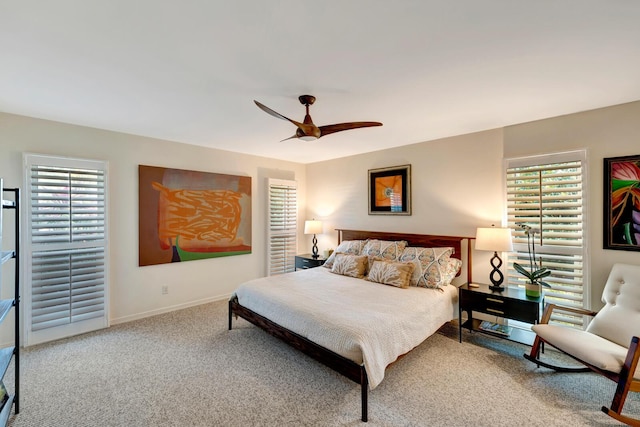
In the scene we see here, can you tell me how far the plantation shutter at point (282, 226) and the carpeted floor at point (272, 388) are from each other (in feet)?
7.10

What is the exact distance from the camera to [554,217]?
3.07m

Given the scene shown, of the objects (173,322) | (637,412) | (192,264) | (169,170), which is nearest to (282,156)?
(169,170)

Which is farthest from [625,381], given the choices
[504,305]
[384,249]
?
[384,249]

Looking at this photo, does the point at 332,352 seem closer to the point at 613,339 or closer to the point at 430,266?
the point at 430,266

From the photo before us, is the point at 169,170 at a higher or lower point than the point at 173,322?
higher

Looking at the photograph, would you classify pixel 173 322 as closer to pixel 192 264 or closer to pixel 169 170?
pixel 192 264

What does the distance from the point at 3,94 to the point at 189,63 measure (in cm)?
200

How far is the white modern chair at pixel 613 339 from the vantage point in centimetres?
197

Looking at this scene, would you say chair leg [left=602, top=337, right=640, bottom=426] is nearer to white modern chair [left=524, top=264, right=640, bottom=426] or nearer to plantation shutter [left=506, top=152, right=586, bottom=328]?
white modern chair [left=524, top=264, right=640, bottom=426]

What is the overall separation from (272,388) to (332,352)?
62cm

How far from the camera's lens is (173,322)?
3.76 meters

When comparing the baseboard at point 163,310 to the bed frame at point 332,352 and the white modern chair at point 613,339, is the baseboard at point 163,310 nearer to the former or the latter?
the bed frame at point 332,352

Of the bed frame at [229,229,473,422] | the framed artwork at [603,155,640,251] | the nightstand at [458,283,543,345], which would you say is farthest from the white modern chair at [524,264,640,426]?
the bed frame at [229,229,473,422]

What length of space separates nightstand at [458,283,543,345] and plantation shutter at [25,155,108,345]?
14.5ft
